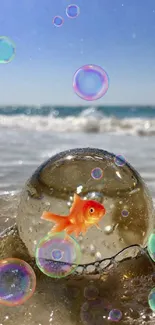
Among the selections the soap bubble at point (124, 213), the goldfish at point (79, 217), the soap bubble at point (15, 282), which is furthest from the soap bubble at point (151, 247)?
the soap bubble at point (15, 282)

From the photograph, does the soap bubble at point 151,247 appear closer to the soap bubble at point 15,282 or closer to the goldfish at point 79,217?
the goldfish at point 79,217

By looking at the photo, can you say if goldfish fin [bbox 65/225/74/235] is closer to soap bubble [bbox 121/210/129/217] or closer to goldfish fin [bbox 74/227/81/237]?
goldfish fin [bbox 74/227/81/237]

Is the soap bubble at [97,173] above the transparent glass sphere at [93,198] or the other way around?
above

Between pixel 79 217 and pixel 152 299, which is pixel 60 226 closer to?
pixel 79 217

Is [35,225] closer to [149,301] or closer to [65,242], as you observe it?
[65,242]

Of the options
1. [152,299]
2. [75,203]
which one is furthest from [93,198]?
[152,299]

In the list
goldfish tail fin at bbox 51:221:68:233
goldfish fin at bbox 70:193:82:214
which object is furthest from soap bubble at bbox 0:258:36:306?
goldfish fin at bbox 70:193:82:214
